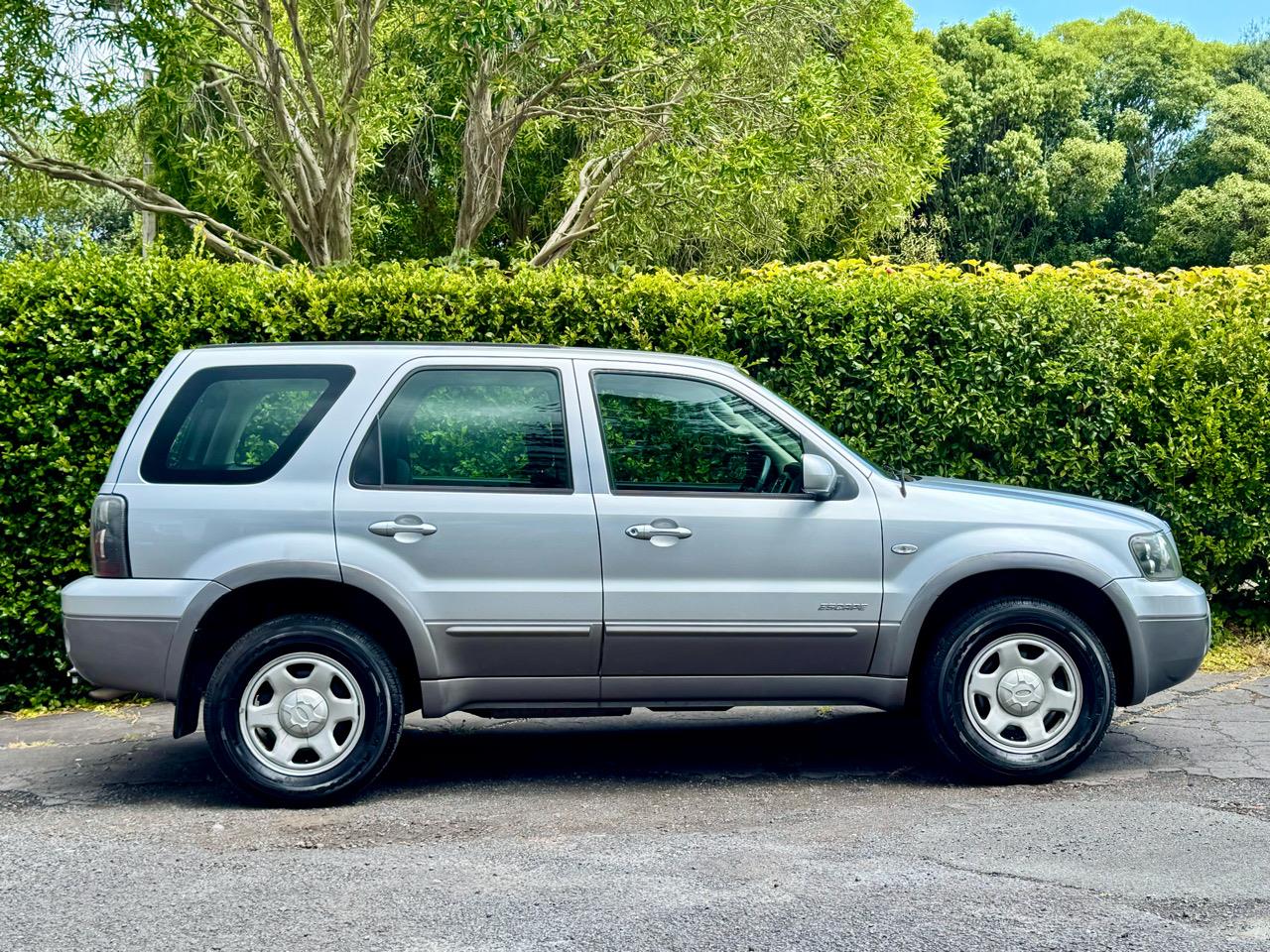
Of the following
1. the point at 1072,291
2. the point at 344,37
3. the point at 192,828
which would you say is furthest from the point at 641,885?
the point at 344,37

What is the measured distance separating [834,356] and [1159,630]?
319 centimetres

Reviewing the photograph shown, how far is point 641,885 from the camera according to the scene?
4.67 metres

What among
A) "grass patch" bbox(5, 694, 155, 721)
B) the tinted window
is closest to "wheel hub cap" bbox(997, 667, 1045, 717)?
the tinted window

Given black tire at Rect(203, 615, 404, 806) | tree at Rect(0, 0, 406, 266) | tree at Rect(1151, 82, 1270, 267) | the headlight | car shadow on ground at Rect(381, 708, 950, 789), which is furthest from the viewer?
tree at Rect(1151, 82, 1270, 267)

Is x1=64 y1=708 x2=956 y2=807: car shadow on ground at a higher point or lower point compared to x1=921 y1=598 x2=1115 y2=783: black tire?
lower

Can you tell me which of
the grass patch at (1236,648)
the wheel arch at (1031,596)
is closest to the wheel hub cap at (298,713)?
the wheel arch at (1031,596)

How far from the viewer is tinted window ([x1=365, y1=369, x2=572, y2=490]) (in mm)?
5898

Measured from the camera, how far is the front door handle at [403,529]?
577 centimetres

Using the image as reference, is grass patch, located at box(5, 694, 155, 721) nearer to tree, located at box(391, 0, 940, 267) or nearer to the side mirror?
the side mirror

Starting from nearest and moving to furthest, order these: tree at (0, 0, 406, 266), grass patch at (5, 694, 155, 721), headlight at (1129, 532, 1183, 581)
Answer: headlight at (1129, 532, 1183, 581) → grass patch at (5, 694, 155, 721) → tree at (0, 0, 406, 266)

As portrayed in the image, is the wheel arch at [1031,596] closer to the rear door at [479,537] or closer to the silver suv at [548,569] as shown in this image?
the silver suv at [548,569]

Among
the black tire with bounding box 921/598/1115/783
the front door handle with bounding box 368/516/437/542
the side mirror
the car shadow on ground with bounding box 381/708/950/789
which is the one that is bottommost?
the car shadow on ground with bounding box 381/708/950/789

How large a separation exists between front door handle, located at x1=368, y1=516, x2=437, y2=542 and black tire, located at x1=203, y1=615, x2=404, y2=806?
43 centimetres

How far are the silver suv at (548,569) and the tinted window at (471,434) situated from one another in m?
0.01
